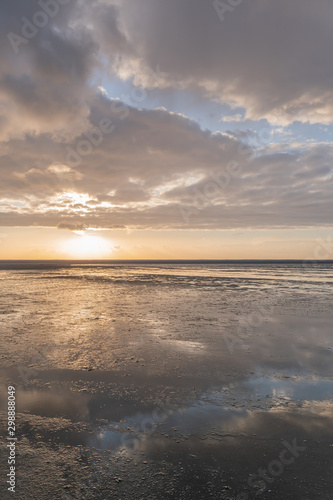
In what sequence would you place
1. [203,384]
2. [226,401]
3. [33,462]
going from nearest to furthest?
[33,462], [226,401], [203,384]

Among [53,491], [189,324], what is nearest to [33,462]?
[53,491]

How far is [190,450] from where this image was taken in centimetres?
491

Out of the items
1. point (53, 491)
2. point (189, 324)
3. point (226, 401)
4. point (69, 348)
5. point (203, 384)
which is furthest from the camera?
point (189, 324)

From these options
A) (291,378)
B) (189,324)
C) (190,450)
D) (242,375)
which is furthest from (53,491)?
(189,324)

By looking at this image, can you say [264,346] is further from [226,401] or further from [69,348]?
[69,348]

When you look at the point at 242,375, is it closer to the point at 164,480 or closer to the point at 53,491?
the point at 164,480

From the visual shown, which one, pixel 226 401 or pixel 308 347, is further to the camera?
pixel 308 347

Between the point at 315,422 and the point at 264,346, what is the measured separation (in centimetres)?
513

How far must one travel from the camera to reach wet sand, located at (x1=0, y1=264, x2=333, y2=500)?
4.27 meters

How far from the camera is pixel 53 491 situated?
405 cm

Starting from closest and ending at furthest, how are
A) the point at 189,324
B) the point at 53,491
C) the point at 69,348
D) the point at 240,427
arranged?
the point at 53,491, the point at 240,427, the point at 69,348, the point at 189,324

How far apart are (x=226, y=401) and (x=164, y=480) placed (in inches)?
106

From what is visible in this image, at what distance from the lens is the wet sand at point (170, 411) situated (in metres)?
4.27

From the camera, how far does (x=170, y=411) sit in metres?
6.20
